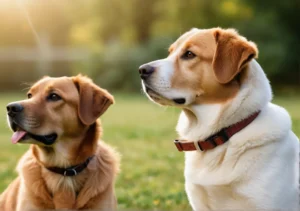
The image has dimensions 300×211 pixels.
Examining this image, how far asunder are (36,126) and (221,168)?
5.39 ft

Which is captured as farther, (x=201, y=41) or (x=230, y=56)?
(x=201, y=41)

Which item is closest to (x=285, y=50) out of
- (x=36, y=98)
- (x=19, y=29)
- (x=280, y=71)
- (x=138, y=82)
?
(x=280, y=71)

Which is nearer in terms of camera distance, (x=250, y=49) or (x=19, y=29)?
(x=250, y=49)

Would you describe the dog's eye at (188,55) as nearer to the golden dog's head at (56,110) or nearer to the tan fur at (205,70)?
the tan fur at (205,70)

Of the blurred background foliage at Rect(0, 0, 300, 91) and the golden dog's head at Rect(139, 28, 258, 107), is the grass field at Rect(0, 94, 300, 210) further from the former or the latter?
the blurred background foliage at Rect(0, 0, 300, 91)

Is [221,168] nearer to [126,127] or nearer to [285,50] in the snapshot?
[126,127]

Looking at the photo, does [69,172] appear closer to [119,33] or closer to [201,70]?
[201,70]

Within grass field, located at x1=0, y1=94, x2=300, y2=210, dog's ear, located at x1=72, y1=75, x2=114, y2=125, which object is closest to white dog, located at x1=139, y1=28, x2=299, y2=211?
dog's ear, located at x1=72, y1=75, x2=114, y2=125

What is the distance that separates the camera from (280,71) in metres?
26.0

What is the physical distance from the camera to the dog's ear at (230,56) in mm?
3945

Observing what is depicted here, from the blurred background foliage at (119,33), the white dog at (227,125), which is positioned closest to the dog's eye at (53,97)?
the white dog at (227,125)

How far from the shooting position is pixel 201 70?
4168 mm

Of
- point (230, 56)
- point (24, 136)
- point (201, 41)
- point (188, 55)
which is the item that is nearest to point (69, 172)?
point (24, 136)

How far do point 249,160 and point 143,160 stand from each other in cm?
472
